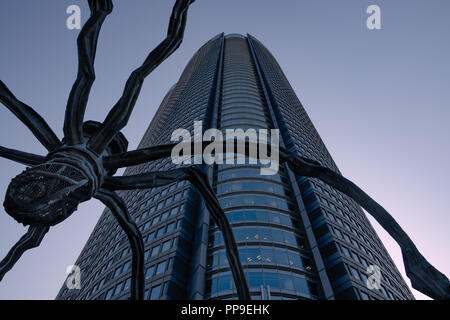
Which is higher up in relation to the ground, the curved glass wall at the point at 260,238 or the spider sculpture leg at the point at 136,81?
the curved glass wall at the point at 260,238

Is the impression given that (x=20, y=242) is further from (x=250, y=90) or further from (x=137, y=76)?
(x=250, y=90)

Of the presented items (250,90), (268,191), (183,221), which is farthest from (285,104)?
(183,221)

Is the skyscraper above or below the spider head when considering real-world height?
above

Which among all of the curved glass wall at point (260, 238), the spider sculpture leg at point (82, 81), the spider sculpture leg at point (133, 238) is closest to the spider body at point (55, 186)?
the spider sculpture leg at point (82, 81)

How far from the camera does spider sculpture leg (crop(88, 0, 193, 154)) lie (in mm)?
3170

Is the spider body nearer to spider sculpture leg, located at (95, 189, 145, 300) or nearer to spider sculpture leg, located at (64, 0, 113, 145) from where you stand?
spider sculpture leg, located at (64, 0, 113, 145)

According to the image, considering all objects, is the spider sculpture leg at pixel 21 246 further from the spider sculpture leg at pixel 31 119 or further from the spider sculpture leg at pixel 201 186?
the spider sculpture leg at pixel 201 186

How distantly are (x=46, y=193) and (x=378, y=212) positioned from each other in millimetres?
2873

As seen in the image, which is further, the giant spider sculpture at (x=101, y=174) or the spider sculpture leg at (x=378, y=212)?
the giant spider sculpture at (x=101, y=174)

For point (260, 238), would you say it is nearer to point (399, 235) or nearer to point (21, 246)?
point (21, 246)

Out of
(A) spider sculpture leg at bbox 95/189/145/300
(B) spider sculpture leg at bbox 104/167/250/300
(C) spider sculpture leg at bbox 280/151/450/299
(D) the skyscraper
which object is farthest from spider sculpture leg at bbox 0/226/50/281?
(D) the skyscraper

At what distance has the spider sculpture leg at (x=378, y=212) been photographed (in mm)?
2340

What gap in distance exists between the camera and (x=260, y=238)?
3409 centimetres

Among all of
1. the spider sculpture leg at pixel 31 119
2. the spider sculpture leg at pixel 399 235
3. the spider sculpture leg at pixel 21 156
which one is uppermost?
the spider sculpture leg at pixel 31 119
